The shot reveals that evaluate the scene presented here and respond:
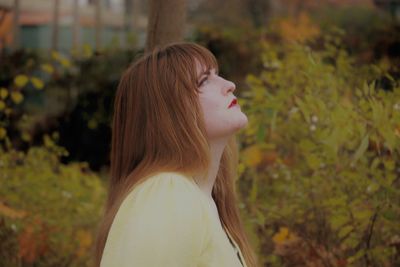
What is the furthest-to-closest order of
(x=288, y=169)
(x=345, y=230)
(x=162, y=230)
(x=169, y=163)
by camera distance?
(x=288, y=169) < (x=345, y=230) < (x=169, y=163) < (x=162, y=230)

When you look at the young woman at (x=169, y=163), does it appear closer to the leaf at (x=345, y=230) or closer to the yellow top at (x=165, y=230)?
the yellow top at (x=165, y=230)

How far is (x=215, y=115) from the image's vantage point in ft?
8.51

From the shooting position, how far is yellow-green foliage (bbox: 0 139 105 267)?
5.37 m

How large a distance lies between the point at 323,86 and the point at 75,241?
2137mm

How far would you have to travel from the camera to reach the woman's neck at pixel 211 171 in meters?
2.63

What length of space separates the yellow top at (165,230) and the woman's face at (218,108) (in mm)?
201

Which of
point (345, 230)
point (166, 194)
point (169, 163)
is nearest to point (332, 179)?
point (345, 230)

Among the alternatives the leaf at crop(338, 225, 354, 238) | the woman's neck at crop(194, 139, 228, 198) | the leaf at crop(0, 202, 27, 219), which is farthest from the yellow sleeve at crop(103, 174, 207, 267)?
the leaf at crop(0, 202, 27, 219)

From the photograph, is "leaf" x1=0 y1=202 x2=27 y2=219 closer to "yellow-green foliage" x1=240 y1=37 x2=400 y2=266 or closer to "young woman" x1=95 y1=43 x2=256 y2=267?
"yellow-green foliage" x1=240 y1=37 x2=400 y2=266

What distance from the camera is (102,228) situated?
101 inches

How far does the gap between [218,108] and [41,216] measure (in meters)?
3.36

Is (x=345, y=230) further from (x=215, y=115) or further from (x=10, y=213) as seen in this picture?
(x=10, y=213)

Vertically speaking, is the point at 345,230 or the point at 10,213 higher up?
the point at 345,230

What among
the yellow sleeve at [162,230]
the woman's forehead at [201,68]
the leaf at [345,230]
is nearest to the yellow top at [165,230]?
the yellow sleeve at [162,230]
